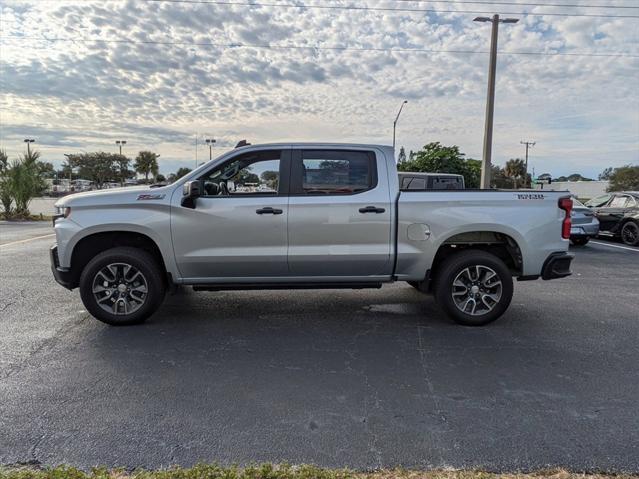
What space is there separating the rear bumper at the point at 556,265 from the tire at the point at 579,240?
838 centimetres

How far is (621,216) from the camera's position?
45.0 feet

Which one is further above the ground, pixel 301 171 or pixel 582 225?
pixel 301 171

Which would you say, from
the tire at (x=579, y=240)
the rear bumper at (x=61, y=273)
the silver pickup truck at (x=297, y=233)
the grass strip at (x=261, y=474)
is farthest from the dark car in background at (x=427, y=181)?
the grass strip at (x=261, y=474)

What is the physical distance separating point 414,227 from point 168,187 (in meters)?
2.79

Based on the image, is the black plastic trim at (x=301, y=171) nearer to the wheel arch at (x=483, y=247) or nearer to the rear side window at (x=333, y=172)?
the rear side window at (x=333, y=172)

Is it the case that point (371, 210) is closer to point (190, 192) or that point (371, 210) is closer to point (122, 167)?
point (190, 192)

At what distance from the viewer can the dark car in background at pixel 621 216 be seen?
13.3m

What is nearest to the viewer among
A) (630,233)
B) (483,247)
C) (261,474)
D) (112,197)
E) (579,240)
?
(261,474)

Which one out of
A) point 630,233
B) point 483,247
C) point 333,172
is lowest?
point 630,233

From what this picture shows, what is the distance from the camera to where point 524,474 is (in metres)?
2.65

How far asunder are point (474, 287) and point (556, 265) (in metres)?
0.98

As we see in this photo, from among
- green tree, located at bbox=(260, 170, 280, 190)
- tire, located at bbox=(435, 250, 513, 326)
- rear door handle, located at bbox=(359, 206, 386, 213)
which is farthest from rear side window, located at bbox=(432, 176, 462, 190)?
green tree, located at bbox=(260, 170, 280, 190)

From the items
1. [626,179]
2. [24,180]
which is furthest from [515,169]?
[24,180]

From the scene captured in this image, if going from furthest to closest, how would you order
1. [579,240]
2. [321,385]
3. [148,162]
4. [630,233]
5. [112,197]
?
[148,162]
[630,233]
[579,240]
[112,197]
[321,385]
